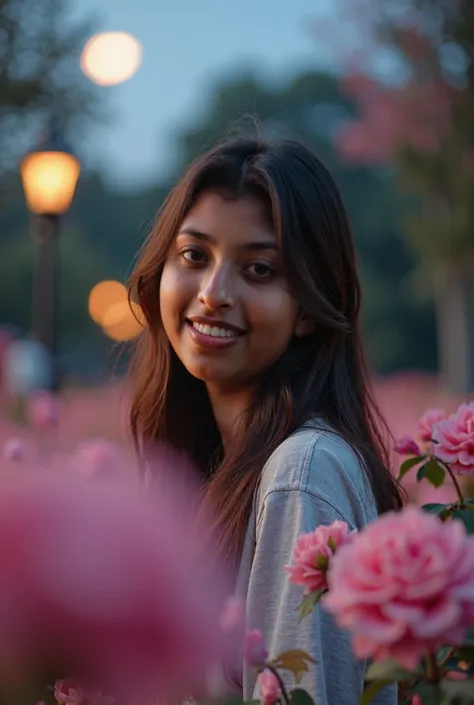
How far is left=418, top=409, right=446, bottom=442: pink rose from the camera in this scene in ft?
5.47

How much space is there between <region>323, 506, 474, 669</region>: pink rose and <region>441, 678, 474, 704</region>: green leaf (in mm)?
120

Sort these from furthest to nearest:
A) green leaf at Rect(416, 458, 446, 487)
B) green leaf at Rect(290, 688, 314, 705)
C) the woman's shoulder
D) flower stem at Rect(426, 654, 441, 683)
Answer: green leaf at Rect(416, 458, 446, 487), the woman's shoulder, green leaf at Rect(290, 688, 314, 705), flower stem at Rect(426, 654, 441, 683)

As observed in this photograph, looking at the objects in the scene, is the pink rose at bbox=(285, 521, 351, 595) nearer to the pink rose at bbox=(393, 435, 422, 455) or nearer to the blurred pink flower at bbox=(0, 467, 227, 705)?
the blurred pink flower at bbox=(0, 467, 227, 705)

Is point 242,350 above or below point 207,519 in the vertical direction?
above

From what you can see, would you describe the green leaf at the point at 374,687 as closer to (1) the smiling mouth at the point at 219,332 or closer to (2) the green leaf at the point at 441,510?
(2) the green leaf at the point at 441,510

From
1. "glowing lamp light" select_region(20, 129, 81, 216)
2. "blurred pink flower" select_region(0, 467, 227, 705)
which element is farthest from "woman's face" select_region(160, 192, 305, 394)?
"glowing lamp light" select_region(20, 129, 81, 216)

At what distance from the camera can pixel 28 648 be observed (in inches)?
17.9

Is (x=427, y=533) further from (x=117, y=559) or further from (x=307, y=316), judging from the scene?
(x=307, y=316)

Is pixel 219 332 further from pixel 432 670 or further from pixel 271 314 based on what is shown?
pixel 432 670

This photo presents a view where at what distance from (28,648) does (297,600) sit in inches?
36.9

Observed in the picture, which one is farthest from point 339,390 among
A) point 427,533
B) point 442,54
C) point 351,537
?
point 442,54

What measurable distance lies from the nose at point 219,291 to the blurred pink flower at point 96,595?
4.34ft

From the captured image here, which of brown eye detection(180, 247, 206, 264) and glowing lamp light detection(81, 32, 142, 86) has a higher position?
glowing lamp light detection(81, 32, 142, 86)

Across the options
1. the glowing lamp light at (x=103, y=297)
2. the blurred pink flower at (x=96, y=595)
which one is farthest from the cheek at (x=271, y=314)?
the glowing lamp light at (x=103, y=297)
